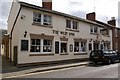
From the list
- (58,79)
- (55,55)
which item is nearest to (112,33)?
(55,55)

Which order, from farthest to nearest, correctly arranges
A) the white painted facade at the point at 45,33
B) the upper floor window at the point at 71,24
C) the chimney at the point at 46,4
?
1. the upper floor window at the point at 71,24
2. the chimney at the point at 46,4
3. the white painted facade at the point at 45,33

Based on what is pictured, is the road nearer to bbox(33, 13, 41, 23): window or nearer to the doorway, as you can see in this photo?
bbox(33, 13, 41, 23): window

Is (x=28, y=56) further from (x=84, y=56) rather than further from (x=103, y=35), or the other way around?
(x=103, y=35)

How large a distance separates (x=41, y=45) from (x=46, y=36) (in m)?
1.19

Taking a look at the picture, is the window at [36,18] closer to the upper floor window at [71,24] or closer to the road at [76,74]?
the upper floor window at [71,24]

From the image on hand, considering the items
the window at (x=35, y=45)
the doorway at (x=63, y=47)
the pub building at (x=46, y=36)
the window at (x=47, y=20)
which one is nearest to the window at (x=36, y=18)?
the pub building at (x=46, y=36)

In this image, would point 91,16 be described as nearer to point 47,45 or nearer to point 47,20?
point 47,20

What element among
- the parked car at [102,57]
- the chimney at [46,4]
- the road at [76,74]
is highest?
the chimney at [46,4]

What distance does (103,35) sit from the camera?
105ft

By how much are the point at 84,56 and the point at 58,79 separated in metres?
15.6

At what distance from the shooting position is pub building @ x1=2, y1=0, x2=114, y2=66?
59.0 feet

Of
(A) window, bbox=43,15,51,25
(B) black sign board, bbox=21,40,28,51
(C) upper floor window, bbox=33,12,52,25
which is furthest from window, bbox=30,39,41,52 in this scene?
(A) window, bbox=43,15,51,25

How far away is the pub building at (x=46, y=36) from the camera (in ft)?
59.0

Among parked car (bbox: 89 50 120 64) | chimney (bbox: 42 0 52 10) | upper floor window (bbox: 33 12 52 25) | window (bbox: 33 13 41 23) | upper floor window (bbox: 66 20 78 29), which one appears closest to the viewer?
window (bbox: 33 13 41 23)
